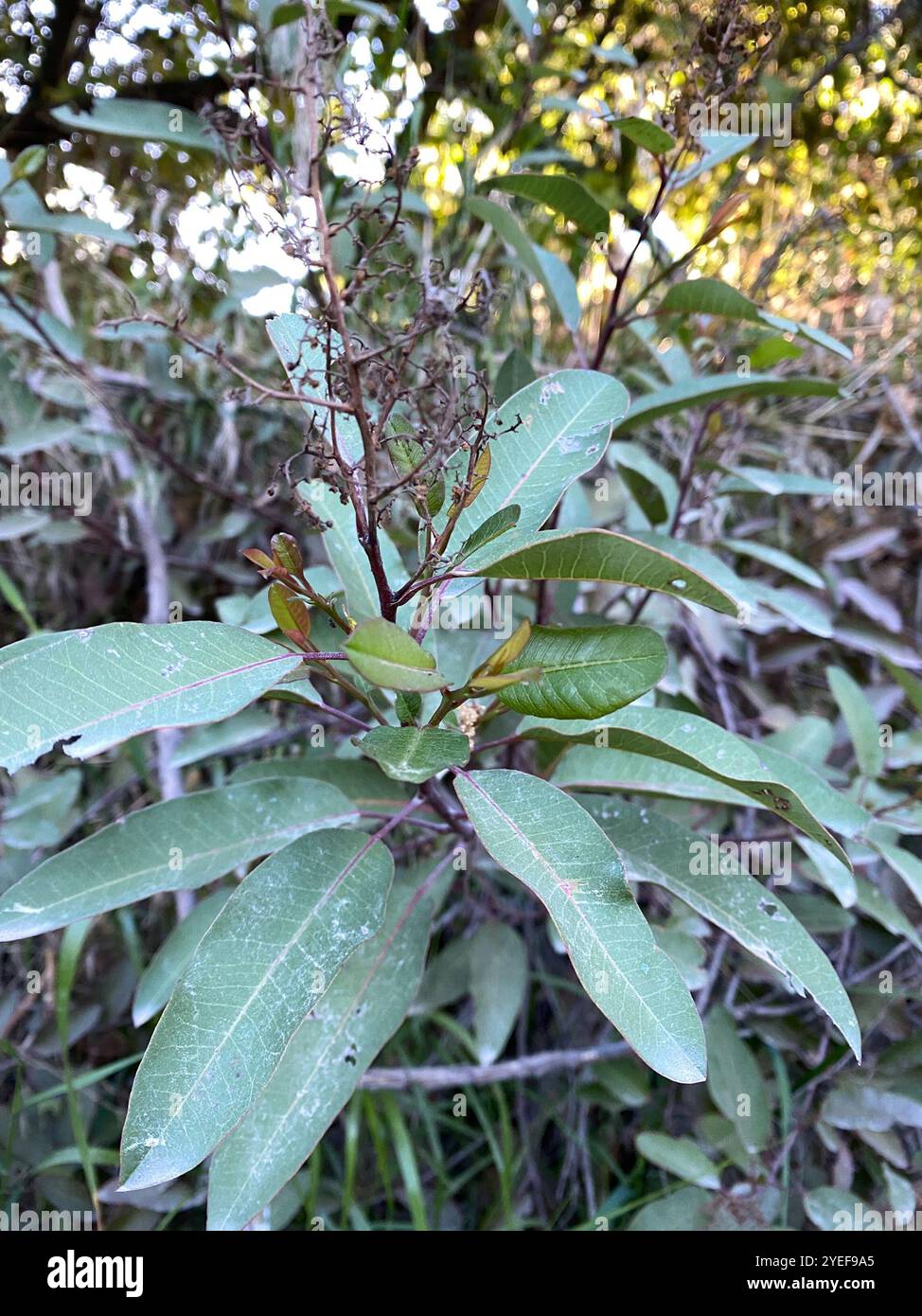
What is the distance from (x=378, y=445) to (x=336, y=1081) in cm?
59

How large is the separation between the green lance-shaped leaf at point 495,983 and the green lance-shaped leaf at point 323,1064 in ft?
0.73

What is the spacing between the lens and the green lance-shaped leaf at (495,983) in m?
1.09

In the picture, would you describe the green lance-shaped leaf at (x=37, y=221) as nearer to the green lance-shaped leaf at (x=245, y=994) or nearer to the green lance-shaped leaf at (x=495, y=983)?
the green lance-shaped leaf at (x=245, y=994)

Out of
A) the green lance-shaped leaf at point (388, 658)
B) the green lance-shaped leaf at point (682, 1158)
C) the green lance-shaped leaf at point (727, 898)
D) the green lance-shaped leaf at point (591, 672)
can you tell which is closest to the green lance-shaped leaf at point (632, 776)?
the green lance-shaped leaf at point (727, 898)

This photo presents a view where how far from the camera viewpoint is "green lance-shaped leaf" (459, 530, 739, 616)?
0.56m

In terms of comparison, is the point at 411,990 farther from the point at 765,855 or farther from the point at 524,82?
the point at 524,82

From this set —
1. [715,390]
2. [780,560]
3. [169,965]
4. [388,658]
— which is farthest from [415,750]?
[780,560]

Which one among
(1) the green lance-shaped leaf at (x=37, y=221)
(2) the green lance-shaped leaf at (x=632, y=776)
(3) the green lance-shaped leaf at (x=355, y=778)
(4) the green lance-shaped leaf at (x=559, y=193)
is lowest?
(3) the green lance-shaped leaf at (x=355, y=778)

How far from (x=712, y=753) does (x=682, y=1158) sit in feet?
2.17

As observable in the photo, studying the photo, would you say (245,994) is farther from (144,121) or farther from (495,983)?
(144,121)

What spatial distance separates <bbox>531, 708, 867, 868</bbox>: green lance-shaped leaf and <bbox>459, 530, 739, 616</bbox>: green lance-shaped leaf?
0.43 feet

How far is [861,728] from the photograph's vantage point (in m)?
1.15

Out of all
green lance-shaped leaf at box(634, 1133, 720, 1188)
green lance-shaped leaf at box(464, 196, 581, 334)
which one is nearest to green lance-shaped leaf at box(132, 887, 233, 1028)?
green lance-shaped leaf at box(634, 1133, 720, 1188)
